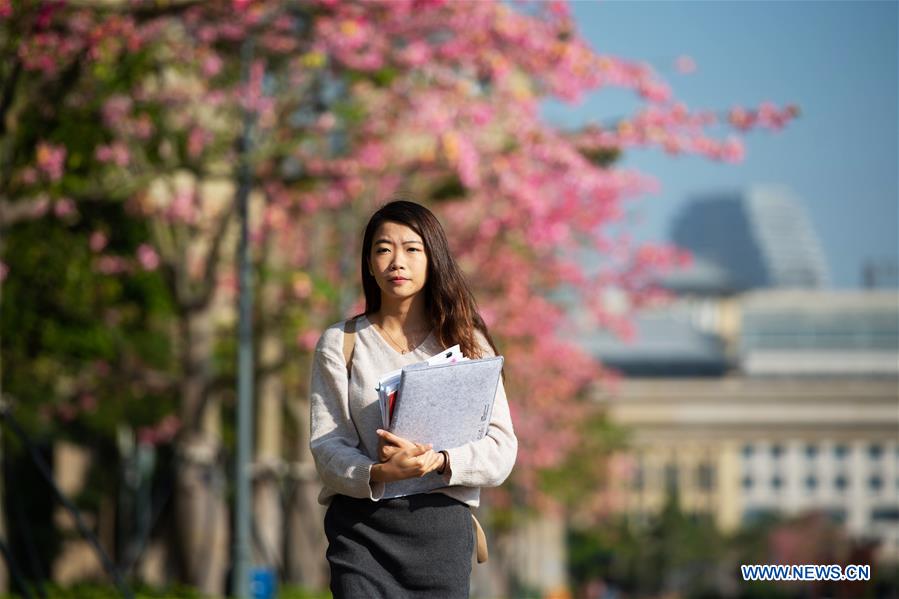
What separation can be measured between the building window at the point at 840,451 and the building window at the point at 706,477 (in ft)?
23.5

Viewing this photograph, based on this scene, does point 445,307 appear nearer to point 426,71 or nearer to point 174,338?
point 426,71

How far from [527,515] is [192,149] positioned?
1182 inches

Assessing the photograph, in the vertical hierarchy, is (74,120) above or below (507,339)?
above

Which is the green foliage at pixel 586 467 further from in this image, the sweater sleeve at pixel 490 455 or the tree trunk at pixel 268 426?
the sweater sleeve at pixel 490 455

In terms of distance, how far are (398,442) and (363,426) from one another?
204mm

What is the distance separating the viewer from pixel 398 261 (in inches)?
193

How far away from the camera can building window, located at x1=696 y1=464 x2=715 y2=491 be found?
348 ft

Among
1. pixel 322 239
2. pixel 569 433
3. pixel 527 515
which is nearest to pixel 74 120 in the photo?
pixel 322 239

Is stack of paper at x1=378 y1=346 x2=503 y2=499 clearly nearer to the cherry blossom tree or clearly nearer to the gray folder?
the gray folder

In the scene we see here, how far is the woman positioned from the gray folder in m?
0.03

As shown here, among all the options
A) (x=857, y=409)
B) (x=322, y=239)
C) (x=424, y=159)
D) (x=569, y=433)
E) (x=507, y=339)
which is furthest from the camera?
(x=857, y=409)

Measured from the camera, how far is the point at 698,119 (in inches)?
659

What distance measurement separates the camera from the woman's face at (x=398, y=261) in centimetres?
492

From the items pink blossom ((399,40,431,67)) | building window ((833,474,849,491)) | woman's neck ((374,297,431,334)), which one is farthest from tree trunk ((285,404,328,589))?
building window ((833,474,849,491))
